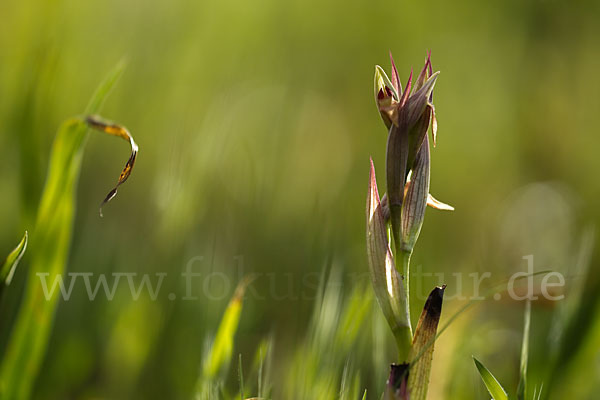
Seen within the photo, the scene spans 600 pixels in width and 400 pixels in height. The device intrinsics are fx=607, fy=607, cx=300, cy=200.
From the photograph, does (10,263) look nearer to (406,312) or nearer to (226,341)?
(226,341)

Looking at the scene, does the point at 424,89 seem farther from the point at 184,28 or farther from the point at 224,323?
the point at 184,28

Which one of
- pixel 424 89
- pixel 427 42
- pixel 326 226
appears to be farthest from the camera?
pixel 427 42

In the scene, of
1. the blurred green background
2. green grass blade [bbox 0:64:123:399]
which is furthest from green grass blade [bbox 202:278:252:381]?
green grass blade [bbox 0:64:123:399]

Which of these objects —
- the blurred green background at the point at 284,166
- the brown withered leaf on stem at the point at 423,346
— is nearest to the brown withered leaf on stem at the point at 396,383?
the brown withered leaf on stem at the point at 423,346

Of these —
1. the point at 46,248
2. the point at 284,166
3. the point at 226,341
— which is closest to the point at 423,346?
the point at 226,341

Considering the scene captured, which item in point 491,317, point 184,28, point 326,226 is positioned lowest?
point 491,317

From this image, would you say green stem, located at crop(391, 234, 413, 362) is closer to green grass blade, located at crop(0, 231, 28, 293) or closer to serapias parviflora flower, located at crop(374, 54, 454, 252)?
serapias parviflora flower, located at crop(374, 54, 454, 252)

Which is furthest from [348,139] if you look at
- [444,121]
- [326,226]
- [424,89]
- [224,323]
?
[424,89]

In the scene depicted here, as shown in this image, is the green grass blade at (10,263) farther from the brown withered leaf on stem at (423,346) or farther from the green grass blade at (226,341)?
Answer: the brown withered leaf on stem at (423,346)
